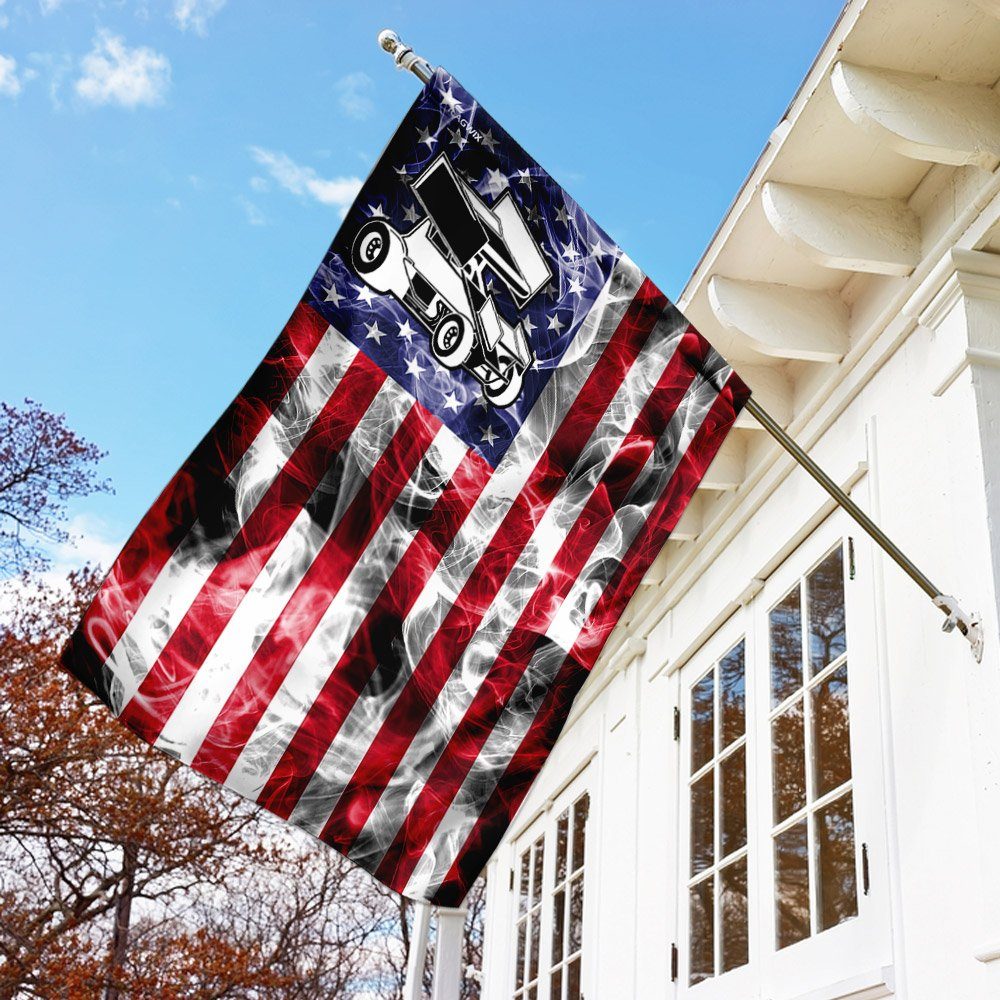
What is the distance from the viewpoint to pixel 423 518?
3219mm

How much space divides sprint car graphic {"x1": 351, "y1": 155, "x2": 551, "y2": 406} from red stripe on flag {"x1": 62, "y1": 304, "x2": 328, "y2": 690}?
240mm

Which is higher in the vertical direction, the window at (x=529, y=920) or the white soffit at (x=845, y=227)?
the white soffit at (x=845, y=227)

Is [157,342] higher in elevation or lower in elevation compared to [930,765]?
higher

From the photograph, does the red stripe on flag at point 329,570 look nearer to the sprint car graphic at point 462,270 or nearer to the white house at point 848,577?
the sprint car graphic at point 462,270

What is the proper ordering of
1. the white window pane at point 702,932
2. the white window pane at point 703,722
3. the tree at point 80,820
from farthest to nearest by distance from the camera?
the tree at point 80,820 → the white window pane at point 703,722 → the white window pane at point 702,932

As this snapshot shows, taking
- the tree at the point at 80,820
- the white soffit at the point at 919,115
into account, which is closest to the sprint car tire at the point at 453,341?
the white soffit at the point at 919,115

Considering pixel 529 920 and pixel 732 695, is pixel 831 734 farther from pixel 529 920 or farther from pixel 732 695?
pixel 529 920

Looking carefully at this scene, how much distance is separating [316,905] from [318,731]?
19.2 metres

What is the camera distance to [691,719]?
4918mm

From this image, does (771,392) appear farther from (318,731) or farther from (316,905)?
(316,905)

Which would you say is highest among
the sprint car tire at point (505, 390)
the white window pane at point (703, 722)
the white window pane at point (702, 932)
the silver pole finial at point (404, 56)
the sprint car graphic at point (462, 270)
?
the silver pole finial at point (404, 56)

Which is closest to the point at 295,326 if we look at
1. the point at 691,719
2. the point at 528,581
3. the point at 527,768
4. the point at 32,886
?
the point at 528,581

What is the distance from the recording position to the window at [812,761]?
3.47 metres

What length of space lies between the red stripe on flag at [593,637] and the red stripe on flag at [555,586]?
0.09 meters
